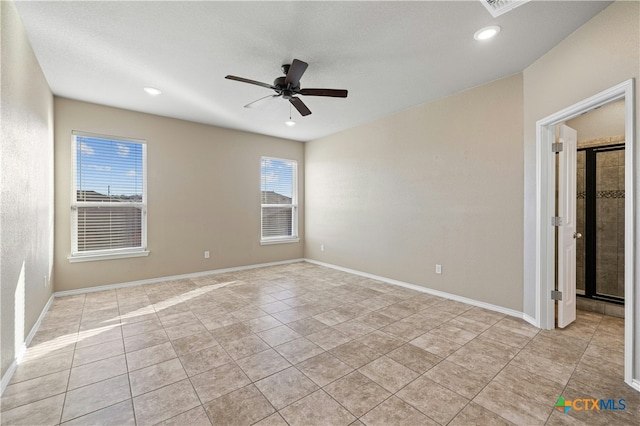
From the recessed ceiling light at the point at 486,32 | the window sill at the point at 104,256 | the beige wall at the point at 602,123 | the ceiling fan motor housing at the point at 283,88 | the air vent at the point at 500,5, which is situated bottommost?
the window sill at the point at 104,256

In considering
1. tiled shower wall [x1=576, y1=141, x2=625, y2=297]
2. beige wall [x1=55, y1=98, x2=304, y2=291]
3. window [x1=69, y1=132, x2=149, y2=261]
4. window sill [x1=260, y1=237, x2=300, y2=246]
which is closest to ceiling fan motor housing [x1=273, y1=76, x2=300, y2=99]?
beige wall [x1=55, y1=98, x2=304, y2=291]

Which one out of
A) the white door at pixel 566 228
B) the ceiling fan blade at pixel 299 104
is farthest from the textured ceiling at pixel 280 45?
the white door at pixel 566 228

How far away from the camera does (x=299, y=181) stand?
6.41 meters

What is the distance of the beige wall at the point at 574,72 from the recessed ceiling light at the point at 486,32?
27.1 inches

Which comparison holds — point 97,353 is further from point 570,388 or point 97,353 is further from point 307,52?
point 570,388

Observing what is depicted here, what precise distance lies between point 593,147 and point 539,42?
1.70 meters

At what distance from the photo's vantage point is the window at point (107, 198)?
4000 millimetres

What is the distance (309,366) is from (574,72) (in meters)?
3.37

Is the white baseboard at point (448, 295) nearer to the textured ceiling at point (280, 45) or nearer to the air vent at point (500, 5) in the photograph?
the textured ceiling at point (280, 45)

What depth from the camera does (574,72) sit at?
7.84 feet

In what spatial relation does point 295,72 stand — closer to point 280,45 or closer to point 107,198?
point 280,45

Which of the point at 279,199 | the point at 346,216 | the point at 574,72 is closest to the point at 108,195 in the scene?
the point at 279,199

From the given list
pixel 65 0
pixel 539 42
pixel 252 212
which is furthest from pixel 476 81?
pixel 252 212

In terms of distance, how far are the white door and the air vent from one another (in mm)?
1434
